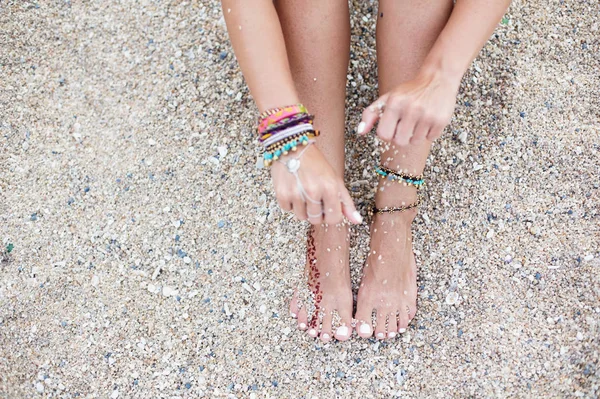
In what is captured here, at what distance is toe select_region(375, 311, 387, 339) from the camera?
1.62 metres

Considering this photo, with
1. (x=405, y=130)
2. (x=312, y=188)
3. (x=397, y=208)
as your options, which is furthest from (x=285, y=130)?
(x=397, y=208)

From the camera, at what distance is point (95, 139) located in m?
1.79

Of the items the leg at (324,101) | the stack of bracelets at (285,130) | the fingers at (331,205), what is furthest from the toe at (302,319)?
the stack of bracelets at (285,130)

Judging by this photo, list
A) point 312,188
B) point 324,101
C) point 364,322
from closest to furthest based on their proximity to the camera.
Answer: point 312,188 < point 324,101 < point 364,322

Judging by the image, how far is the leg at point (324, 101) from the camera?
146 cm

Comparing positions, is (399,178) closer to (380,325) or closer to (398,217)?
(398,217)

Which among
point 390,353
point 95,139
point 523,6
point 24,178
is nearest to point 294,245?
point 390,353

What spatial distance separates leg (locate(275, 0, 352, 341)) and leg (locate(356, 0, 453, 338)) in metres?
0.09

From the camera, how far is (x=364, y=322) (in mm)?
1632

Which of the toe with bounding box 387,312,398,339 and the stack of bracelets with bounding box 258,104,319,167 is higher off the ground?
the stack of bracelets with bounding box 258,104,319,167

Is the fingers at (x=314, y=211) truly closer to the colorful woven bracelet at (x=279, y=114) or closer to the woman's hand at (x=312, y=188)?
the woman's hand at (x=312, y=188)

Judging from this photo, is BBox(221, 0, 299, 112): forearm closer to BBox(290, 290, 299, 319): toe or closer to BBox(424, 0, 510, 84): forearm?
BBox(424, 0, 510, 84): forearm

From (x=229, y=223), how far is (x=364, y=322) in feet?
1.76

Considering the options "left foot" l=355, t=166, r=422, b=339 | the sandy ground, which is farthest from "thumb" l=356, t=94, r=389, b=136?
the sandy ground
